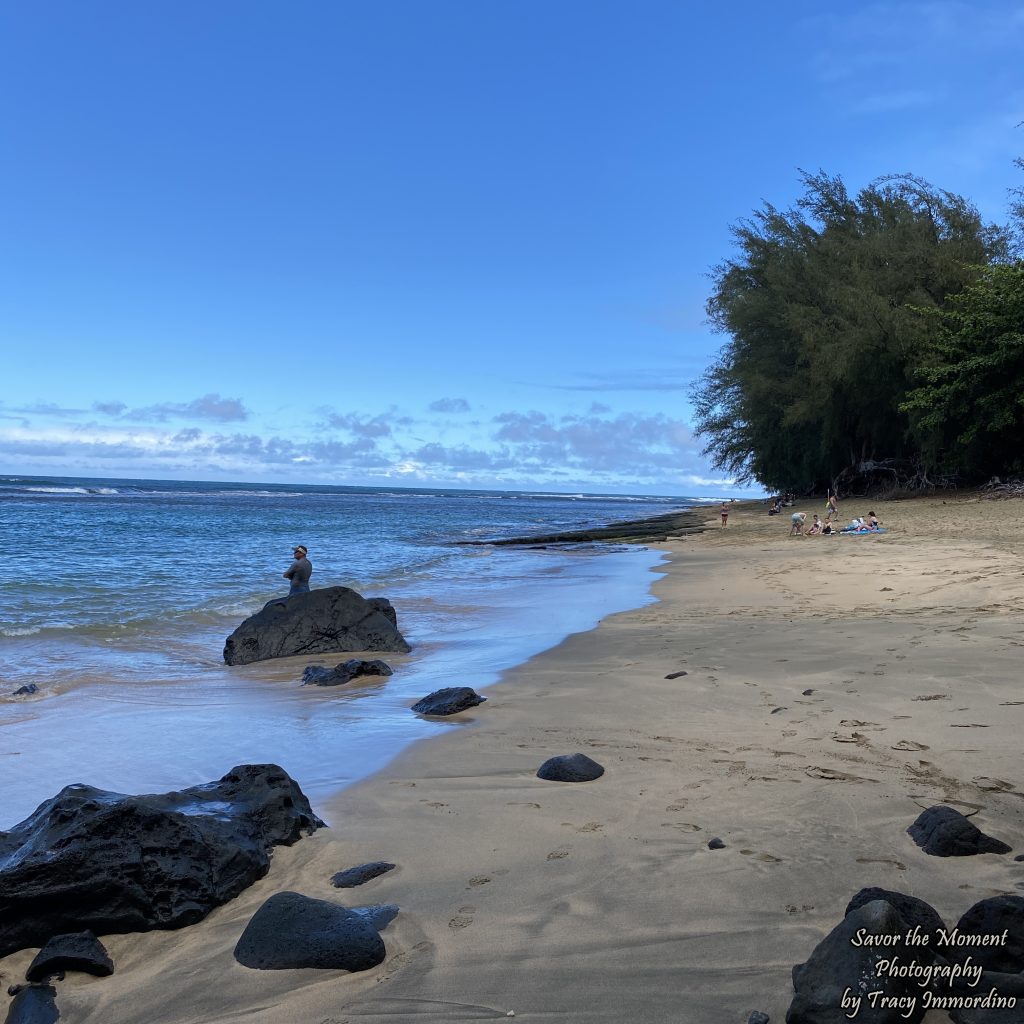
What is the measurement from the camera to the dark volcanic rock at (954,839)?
3.08 m

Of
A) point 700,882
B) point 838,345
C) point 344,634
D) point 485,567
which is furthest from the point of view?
point 838,345

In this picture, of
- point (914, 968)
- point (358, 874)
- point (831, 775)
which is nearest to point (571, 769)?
point (831, 775)

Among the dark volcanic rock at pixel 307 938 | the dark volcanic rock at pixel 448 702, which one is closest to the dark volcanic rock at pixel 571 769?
the dark volcanic rock at pixel 307 938

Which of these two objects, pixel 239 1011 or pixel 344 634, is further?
pixel 344 634

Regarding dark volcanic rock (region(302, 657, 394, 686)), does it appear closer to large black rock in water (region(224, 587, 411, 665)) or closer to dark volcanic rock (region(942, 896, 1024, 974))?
large black rock in water (region(224, 587, 411, 665))

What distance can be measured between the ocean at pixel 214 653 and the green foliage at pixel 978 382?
12474mm

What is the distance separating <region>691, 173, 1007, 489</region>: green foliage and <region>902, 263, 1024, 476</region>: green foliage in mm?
1152

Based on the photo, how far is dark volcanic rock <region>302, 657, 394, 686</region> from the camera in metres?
7.76

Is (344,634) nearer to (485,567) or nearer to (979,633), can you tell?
(979,633)

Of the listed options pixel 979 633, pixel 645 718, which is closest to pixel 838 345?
pixel 979 633

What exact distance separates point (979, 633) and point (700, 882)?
5608 millimetres

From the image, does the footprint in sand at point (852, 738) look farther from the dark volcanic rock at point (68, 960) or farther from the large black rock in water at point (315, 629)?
the large black rock in water at point (315, 629)

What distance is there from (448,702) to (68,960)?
363 cm

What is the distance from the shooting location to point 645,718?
5.61 meters
